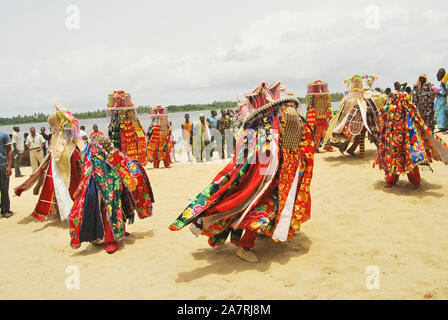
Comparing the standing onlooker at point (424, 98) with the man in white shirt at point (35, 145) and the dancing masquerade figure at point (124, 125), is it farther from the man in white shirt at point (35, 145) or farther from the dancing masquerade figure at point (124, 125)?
the man in white shirt at point (35, 145)

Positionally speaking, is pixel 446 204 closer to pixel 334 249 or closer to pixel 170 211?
pixel 334 249

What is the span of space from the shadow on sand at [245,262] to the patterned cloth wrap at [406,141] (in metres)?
2.45

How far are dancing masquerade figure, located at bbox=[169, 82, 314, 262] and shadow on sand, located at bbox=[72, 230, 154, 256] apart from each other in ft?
4.80

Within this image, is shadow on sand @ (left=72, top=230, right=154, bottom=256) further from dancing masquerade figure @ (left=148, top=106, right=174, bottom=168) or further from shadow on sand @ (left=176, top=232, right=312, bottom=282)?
dancing masquerade figure @ (left=148, top=106, right=174, bottom=168)

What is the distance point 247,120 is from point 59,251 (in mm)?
3149

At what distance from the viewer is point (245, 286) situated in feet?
11.4

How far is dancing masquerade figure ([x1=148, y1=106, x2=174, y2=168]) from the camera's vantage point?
39.1ft

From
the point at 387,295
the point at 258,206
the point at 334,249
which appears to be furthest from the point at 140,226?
the point at 387,295

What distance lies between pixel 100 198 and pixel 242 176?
2013 mm

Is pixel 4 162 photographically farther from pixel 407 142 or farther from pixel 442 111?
pixel 442 111

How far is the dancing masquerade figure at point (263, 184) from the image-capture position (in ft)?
12.9

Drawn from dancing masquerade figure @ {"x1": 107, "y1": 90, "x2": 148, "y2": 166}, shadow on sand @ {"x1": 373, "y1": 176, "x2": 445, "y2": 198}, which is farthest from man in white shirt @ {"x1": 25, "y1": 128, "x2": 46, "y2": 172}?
shadow on sand @ {"x1": 373, "y1": 176, "x2": 445, "y2": 198}

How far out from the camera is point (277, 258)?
409 centimetres

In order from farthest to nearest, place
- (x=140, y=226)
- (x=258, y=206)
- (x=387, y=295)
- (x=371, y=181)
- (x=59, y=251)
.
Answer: (x=371, y=181), (x=140, y=226), (x=59, y=251), (x=258, y=206), (x=387, y=295)
